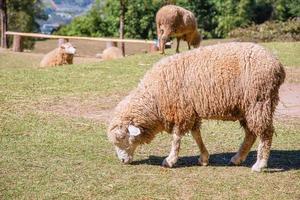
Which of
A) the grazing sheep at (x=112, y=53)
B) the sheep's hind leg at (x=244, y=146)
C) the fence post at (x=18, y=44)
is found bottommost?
the fence post at (x=18, y=44)

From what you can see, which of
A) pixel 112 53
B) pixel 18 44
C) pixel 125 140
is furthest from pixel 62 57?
pixel 125 140

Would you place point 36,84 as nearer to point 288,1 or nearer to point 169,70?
point 169,70

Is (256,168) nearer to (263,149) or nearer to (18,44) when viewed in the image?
(263,149)

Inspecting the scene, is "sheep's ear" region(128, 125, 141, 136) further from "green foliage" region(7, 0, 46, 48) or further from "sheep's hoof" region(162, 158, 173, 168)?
"green foliage" region(7, 0, 46, 48)

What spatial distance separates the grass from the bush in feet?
47.3

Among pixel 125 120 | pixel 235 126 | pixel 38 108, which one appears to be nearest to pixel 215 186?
pixel 125 120

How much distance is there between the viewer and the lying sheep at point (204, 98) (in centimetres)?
660

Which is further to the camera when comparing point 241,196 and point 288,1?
point 288,1

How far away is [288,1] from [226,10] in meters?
3.84

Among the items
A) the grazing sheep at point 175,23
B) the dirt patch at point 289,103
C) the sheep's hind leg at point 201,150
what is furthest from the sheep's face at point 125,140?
the grazing sheep at point 175,23

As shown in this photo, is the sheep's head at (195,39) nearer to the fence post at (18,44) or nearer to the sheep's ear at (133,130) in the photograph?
the sheep's ear at (133,130)

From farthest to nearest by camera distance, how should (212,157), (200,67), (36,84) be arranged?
(36,84)
(212,157)
(200,67)

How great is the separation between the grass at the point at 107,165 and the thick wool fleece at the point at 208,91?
51 cm

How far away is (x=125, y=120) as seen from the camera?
22.9 ft
